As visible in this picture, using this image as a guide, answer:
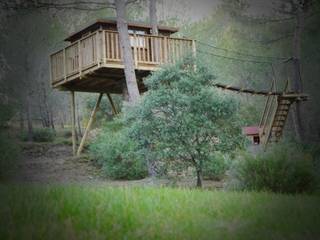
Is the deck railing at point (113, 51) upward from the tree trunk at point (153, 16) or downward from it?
downward

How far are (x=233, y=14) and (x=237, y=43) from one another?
24.9ft

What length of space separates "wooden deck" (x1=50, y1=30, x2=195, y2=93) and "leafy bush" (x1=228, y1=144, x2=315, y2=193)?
583cm

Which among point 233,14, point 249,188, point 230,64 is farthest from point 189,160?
point 230,64

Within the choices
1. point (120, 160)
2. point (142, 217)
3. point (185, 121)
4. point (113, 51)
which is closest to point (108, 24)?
point (113, 51)

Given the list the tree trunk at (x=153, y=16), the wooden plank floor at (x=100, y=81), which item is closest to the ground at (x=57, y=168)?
the wooden plank floor at (x=100, y=81)

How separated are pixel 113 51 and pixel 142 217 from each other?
1145 cm

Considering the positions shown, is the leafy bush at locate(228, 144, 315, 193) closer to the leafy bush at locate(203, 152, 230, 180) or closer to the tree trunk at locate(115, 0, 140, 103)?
the leafy bush at locate(203, 152, 230, 180)

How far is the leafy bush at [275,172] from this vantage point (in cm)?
915

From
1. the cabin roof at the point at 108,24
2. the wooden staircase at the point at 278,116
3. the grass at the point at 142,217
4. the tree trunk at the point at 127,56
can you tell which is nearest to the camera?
the grass at the point at 142,217

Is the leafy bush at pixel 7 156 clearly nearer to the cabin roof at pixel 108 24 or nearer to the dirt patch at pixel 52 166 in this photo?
the dirt patch at pixel 52 166

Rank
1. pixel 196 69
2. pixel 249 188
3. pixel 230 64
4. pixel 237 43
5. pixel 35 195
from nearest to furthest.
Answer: pixel 35 195 → pixel 249 188 → pixel 196 69 → pixel 237 43 → pixel 230 64

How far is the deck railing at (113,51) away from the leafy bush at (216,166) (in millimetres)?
4103

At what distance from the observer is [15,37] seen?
966 centimetres

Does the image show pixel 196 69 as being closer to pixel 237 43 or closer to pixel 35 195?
pixel 237 43
